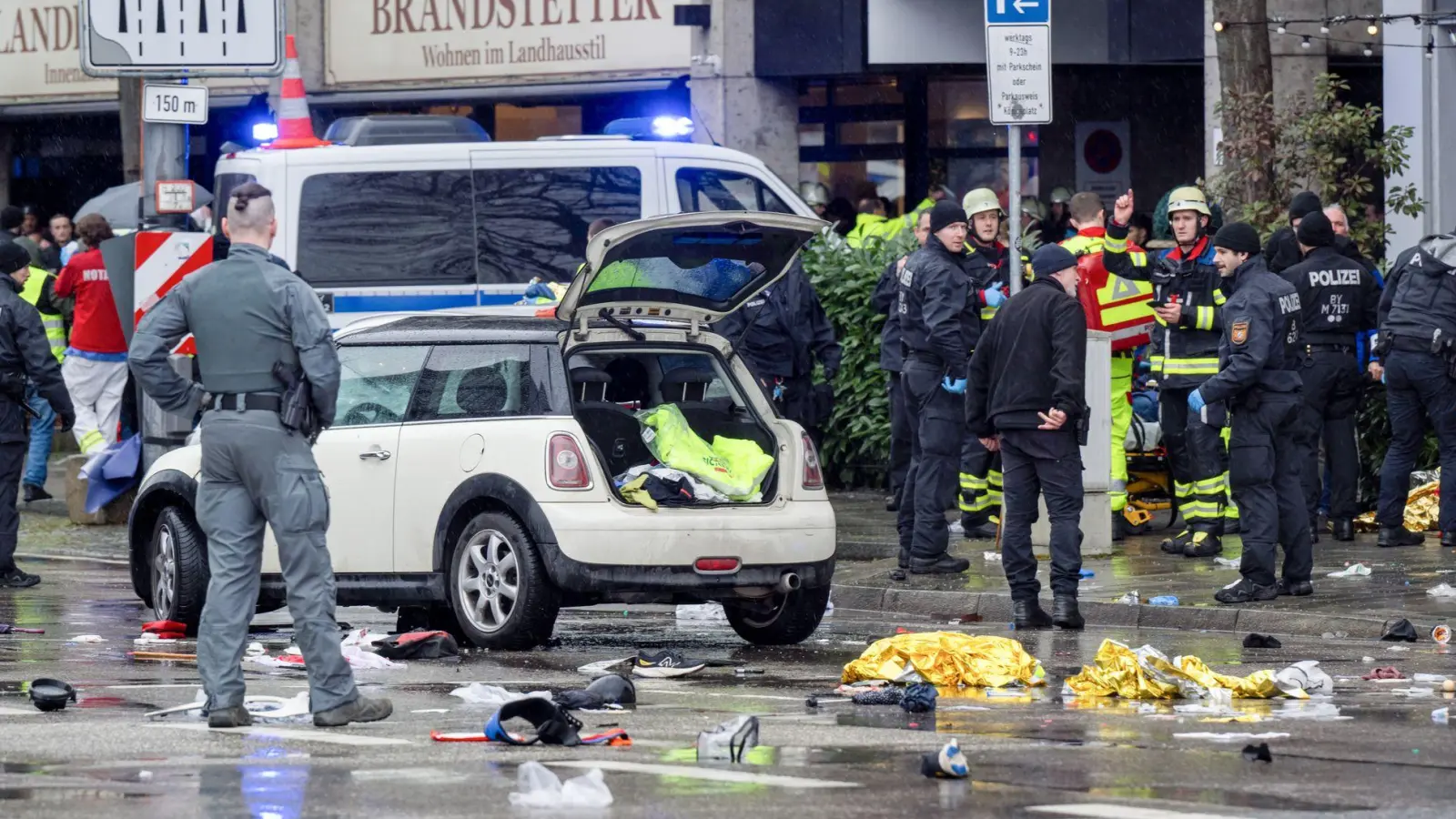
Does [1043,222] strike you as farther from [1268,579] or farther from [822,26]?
[1268,579]

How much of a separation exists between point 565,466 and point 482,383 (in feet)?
2.20

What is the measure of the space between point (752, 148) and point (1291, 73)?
18.1 ft

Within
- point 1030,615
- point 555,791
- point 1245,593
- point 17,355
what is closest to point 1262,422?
point 1245,593

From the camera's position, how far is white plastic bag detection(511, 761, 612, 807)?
649cm

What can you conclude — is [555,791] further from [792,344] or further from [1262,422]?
[792,344]

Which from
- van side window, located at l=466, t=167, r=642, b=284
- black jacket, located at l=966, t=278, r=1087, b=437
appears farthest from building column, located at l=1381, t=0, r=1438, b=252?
black jacket, located at l=966, t=278, r=1087, b=437

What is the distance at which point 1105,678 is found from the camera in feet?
30.0

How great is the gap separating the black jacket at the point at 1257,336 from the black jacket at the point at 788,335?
11.2 feet

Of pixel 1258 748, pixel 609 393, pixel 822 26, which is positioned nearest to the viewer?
pixel 1258 748

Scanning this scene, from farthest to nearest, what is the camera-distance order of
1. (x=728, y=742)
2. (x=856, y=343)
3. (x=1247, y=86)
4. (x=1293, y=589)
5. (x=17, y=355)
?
(x=856, y=343) → (x=1247, y=86) → (x=17, y=355) → (x=1293, y=589) → (x=728, y=742)

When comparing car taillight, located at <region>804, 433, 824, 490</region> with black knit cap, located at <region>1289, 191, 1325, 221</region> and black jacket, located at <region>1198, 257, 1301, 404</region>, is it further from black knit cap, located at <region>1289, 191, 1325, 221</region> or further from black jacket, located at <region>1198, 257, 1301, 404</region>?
black knit cap, located at <region>1289, 191, 1325, 221</region>

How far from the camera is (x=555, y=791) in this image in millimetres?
6535

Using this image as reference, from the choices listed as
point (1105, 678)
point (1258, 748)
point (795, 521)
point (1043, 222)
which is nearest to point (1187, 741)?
point (1258, 748)

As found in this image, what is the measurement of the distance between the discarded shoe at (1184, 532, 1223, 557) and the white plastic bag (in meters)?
8.17
